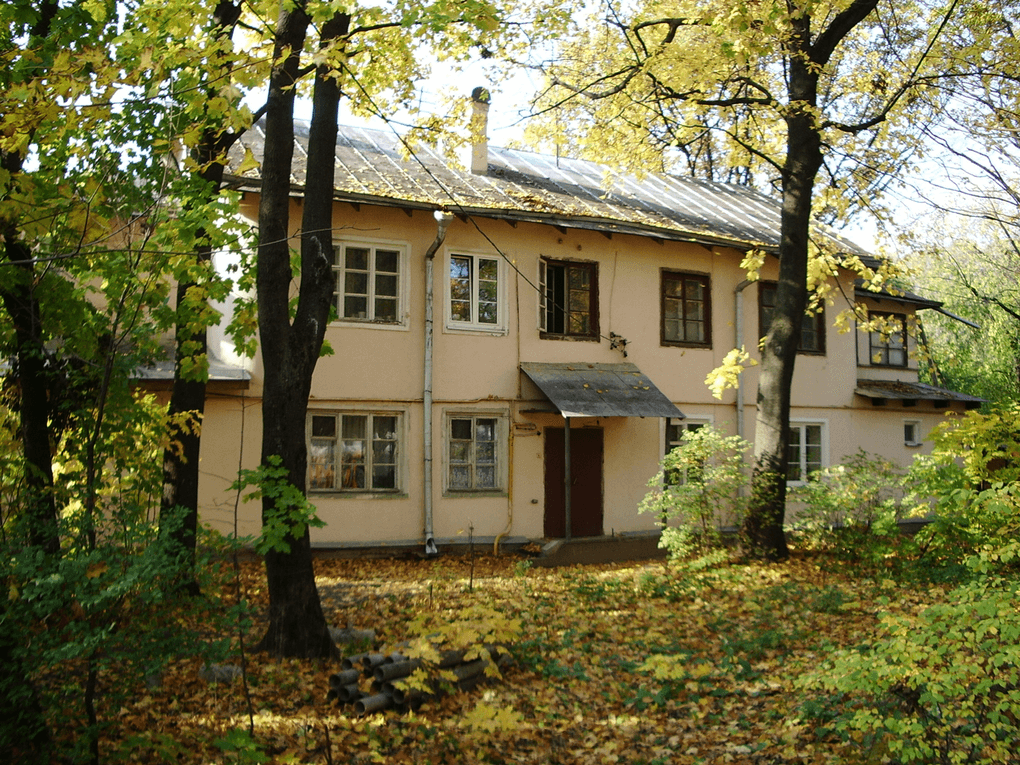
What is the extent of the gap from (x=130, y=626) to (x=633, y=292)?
40.1 ft

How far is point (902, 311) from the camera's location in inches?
787

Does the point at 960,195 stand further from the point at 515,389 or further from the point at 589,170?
the point at 589,170

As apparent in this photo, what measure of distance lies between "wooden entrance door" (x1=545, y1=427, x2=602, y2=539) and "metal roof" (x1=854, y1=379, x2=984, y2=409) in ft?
23.2

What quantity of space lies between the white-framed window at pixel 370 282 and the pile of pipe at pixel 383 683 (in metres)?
7.65

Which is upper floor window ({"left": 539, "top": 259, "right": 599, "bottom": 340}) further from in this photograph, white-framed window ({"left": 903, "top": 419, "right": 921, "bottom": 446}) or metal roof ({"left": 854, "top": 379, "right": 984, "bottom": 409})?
white-framed window ({"left": 903, "top": 419, "right": 921, "bottom": 446})

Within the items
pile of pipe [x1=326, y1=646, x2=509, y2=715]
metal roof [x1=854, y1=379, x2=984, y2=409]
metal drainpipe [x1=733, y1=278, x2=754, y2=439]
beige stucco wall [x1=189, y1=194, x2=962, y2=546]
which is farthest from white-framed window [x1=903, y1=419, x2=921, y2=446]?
pile of pipe [x1=326, y1=646, x2=509, y2=715]

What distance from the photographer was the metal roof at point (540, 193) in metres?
13.1

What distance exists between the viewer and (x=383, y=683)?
601cm

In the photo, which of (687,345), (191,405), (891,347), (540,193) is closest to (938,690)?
(191,405)

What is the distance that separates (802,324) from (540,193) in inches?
249

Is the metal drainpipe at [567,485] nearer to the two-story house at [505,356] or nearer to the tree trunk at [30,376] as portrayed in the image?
the two-story house at [505,356]

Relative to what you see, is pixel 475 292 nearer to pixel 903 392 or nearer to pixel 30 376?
pixel 30 376

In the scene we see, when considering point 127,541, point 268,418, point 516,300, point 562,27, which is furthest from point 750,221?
point 127,541

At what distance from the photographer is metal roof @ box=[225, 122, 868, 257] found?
13.1 metres
